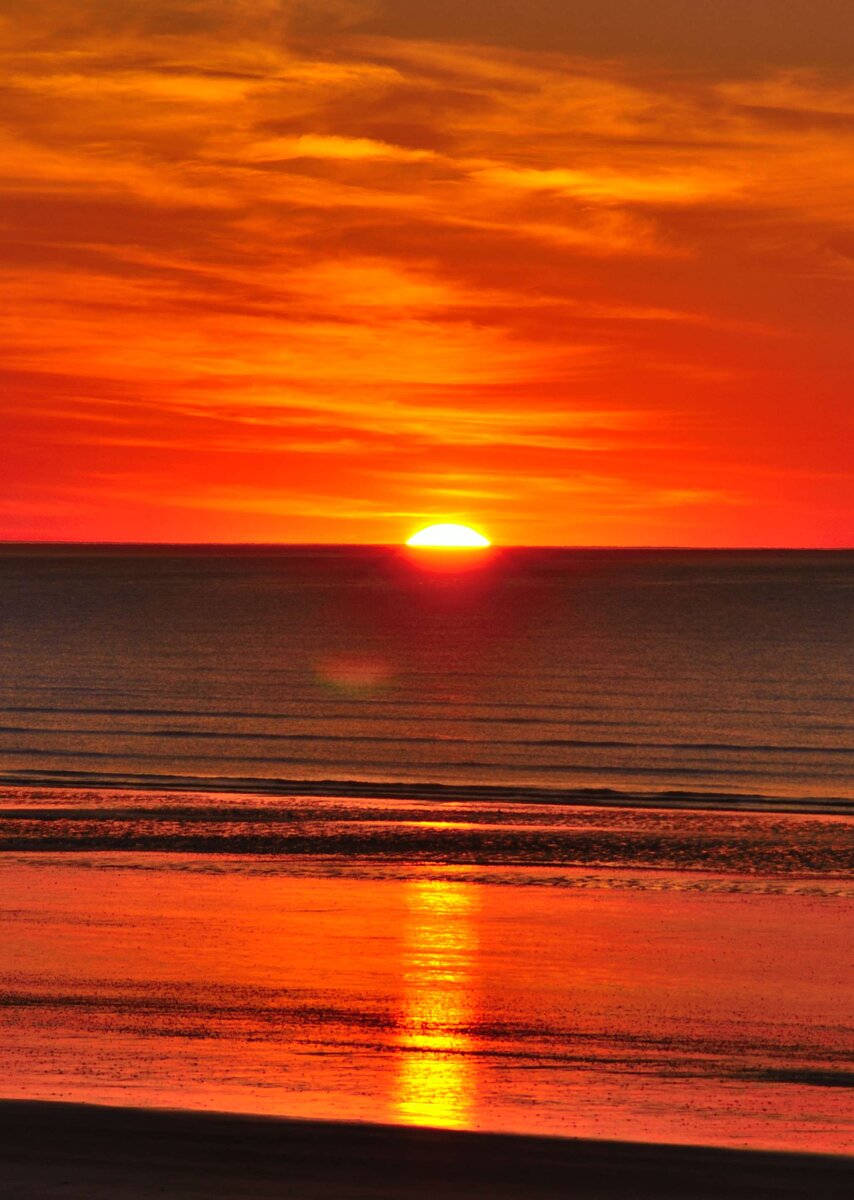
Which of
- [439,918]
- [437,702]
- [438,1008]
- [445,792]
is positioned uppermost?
[437,702]

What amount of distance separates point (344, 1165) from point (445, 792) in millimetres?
27678

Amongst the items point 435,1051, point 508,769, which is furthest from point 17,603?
point 435,1051

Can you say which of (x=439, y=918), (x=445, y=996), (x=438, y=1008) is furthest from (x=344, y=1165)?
(x=439, y=918)

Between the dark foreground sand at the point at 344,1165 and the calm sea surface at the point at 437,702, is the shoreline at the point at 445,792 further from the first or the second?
the dark foreground sand at the point at 344,1165

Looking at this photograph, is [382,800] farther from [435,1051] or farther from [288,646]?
[288,646]

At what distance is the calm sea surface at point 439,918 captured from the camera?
13391 mm

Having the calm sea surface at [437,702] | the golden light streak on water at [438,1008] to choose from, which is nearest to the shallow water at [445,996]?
the golden light streak on water at [438,1008]

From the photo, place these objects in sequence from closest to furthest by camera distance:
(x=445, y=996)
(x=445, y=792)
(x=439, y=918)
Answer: (x=445, y=996) < (x=439, y=918) < (x=445, y=792)

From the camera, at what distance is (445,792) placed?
127 feet

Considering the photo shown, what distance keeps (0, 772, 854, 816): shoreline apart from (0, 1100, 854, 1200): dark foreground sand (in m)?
24.1

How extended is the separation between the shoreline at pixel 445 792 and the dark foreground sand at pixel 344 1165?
79.0 feet

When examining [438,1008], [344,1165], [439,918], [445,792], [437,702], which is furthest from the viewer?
[437,702]

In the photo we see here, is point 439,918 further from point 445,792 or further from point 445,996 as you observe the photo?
point 445,792

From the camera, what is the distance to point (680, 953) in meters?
19.2
